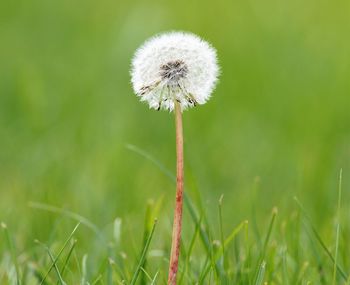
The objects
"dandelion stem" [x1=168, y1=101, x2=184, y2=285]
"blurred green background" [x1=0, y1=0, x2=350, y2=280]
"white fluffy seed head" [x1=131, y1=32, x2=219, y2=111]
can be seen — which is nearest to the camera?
"dandelion stem" [x1=168, y1=101, x2=184, y2=285]

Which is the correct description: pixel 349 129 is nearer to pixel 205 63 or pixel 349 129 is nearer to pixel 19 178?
pixel 19 178

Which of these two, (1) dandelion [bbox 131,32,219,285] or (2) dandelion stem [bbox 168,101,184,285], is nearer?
(2) dandelion stem [bbox 168,101,184,285]

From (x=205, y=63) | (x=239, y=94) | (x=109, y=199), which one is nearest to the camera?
(x=205, y=63)

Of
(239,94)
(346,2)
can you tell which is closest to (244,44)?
(239,94)

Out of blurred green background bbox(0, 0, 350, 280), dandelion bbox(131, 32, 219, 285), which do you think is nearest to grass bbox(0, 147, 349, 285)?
blurred green background bbox(0, 0, 350, 280)

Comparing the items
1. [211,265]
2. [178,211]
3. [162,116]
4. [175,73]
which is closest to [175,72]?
[175,73]

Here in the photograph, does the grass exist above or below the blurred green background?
below

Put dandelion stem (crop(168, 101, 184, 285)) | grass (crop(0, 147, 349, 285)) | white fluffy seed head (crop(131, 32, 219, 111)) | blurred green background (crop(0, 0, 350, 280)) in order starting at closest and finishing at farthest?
dandelion stem (crop(168, 101, 184, 285)) → white fluffy seed head (crop(131, 32, 219, 111)) → grass (crop(0, 147, 349, 285)) → blurred green background (crop(0, 0, 350, 280))

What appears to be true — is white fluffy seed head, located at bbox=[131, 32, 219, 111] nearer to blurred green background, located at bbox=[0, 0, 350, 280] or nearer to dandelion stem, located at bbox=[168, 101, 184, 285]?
dandelion stem, located at bbox=[168, 101, 184, 285]
